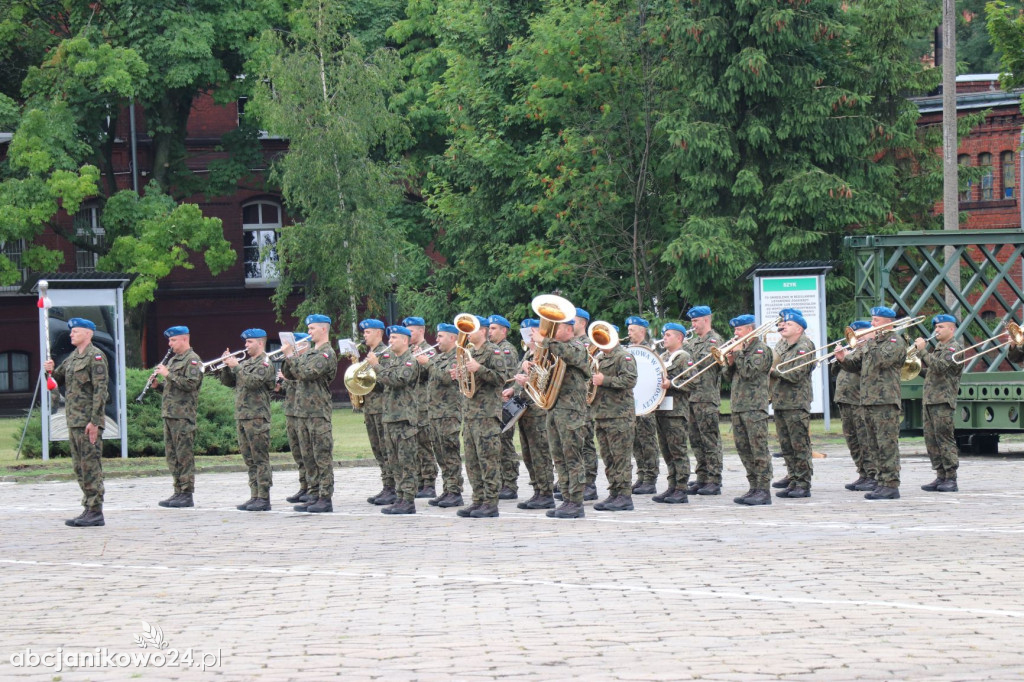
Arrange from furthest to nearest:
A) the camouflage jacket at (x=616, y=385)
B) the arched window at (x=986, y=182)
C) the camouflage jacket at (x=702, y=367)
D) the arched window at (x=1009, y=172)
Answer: the arched window at (x=986, y=182) < the arched window at (x=1009, y=172) < the camouflage jacket at (x=702, y=367) < the camouflage jacket at (x=616, y=385)

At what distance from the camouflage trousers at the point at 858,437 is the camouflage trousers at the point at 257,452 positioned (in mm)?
6716

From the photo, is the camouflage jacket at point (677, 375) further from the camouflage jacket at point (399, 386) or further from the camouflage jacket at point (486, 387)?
the camouflage jacket at point (399, 386)

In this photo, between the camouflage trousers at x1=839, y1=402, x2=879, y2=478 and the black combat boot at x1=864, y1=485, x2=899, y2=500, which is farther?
the camouflage trousers at x1=839, y1=402, x2=879, y2=478

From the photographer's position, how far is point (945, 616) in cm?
908

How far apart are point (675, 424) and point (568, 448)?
2.59m

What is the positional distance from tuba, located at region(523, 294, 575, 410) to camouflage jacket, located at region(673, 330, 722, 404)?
272 centimetres

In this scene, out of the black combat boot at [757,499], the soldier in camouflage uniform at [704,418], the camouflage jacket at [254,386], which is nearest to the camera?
the black combat boot at [757,499]

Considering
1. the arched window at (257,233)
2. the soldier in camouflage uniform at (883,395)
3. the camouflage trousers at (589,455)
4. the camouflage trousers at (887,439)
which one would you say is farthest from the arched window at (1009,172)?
the camouflage trousers at (589,455)

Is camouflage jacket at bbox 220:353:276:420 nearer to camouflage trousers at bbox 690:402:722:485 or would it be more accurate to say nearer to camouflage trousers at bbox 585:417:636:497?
camouflage trousers at bbox 585:417:636:497

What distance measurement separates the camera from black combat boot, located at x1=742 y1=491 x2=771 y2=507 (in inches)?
623

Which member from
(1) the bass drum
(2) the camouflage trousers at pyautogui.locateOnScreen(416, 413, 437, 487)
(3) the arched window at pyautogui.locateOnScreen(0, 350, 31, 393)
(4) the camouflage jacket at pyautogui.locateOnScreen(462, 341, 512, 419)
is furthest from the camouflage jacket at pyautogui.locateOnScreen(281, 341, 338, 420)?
(3) the arched window at pyautogui.locateOnScreen(0, 350, 31, 393)

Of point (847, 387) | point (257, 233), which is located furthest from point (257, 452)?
point (257, 233)

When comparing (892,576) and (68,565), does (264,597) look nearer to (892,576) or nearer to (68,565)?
(68,565)

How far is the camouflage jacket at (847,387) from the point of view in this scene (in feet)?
57.7
